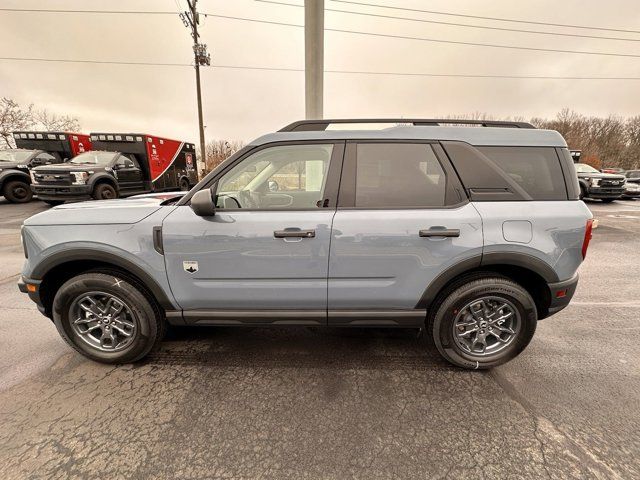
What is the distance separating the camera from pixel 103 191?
11.1 m

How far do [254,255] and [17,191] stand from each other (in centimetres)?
1476

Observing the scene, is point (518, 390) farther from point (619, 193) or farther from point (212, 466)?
point (619, 193)

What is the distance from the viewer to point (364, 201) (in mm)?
2354

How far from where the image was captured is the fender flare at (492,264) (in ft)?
7.57

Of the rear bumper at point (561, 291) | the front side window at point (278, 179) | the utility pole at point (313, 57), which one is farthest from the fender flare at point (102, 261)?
the utility pole at point (313, 57)

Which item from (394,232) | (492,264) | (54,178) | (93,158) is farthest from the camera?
(93,158)

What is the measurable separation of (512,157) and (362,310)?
5.44 feet

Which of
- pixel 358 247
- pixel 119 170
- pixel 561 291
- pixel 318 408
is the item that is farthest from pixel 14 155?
pixel 561 291

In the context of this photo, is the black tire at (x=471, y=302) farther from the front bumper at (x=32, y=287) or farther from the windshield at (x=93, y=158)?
the windshield at (x=93, y=158)

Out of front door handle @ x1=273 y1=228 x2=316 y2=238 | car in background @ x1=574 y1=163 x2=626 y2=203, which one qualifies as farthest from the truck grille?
car in background @ x1=574 y1=163 x2=626 y2=203

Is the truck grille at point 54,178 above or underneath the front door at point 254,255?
above

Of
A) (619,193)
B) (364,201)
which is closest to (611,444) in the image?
(364,201)

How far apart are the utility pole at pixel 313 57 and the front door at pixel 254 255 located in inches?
212

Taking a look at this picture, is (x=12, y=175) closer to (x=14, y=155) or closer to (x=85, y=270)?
(x=14, y=155)
